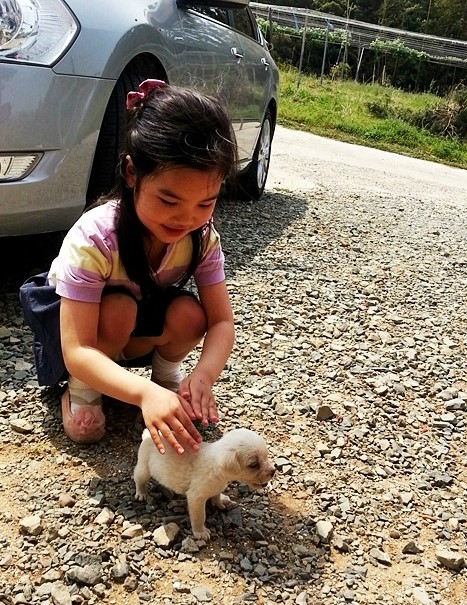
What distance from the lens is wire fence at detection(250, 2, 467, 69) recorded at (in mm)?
23297

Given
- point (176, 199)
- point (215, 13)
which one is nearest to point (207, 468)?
point (176, 199)

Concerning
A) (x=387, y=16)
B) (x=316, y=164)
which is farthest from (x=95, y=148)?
(x=387, y=16)

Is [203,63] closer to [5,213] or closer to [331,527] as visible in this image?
[5,213]

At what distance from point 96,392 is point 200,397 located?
475 millimetres

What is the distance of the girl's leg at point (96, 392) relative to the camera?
6.95 ft

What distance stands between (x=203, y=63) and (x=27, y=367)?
2344 mm

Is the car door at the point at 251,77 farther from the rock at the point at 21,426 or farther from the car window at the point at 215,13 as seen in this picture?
the rock at the point at 21,426

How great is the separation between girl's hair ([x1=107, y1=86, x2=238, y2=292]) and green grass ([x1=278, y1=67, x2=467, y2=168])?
450 inches

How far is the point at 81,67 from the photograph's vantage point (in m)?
2.86

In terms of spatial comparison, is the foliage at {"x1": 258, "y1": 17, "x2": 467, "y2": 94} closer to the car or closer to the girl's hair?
the car

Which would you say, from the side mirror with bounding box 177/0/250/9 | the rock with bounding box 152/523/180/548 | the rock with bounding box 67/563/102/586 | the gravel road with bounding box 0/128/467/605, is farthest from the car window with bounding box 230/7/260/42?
the rock with bounding box 67/563/102/586

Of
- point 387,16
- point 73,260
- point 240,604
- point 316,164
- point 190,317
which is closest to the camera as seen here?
point 240,604

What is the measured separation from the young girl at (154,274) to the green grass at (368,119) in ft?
36.9

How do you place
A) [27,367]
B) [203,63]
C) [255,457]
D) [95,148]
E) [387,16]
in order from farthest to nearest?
[387,16]
[203,63]
[95,148]
[27,367]
[255,457]
